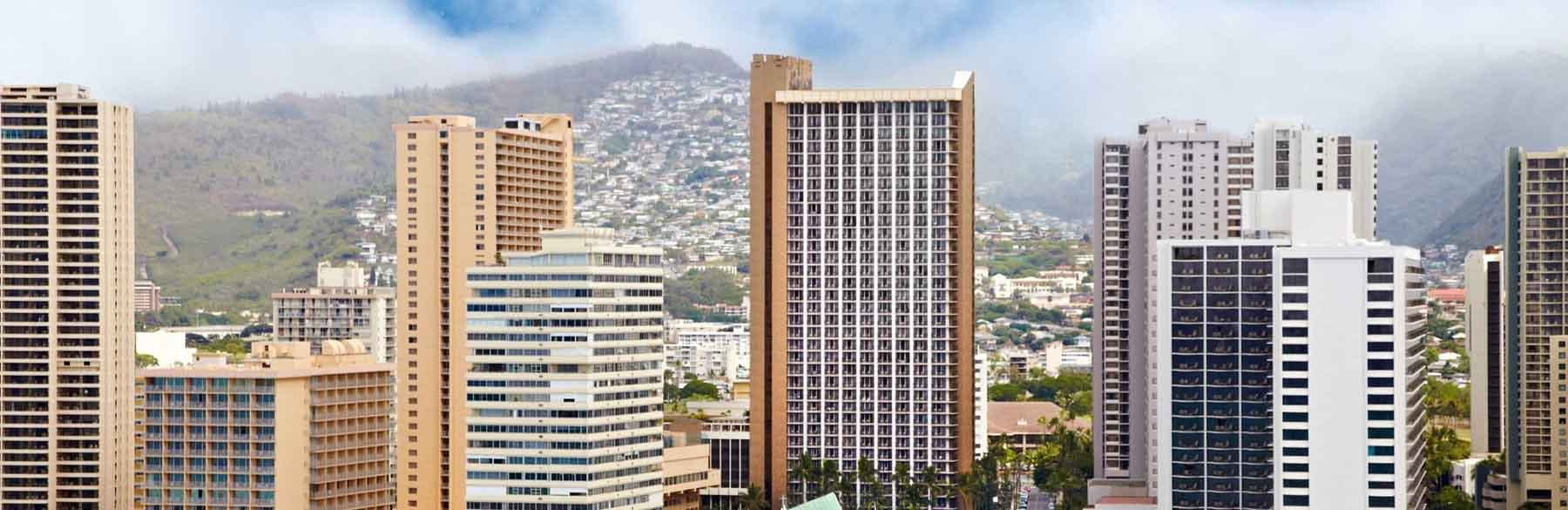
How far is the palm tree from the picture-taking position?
3812 inches

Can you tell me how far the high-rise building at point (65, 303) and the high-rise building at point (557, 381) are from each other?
21.9m

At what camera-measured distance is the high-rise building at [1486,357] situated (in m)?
113

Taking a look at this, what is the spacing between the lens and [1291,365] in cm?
6975

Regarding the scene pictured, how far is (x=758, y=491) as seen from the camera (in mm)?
97500

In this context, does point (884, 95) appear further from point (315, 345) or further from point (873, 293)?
point (315, 345)

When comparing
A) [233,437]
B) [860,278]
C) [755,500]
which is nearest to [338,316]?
[755,500]

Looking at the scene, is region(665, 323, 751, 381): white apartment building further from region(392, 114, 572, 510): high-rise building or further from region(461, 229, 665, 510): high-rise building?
region(461, 229, 665, 510): high-rise building

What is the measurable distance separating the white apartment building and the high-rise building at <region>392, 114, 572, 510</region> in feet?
215

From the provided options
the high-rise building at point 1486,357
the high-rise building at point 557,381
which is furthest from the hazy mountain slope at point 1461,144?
the high-rise building at point 557,381

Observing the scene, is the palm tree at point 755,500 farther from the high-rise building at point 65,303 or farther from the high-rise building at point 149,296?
the high-rise building at point 149,296

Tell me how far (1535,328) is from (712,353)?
78.8 metres

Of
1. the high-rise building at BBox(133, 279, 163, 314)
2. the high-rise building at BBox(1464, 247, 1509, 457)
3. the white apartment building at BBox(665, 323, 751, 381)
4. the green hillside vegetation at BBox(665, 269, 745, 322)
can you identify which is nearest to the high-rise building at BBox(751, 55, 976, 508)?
the high-rise building at BBox(1464, 247, 1509, 457)

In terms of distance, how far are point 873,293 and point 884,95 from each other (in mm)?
8948

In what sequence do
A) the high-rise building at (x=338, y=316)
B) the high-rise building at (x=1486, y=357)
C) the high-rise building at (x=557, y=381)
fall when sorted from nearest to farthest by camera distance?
the high-rise building at (x=557, y=381), the high-rise building at (x=1486, y=357), the high-rise building at (x=338, y=316)
